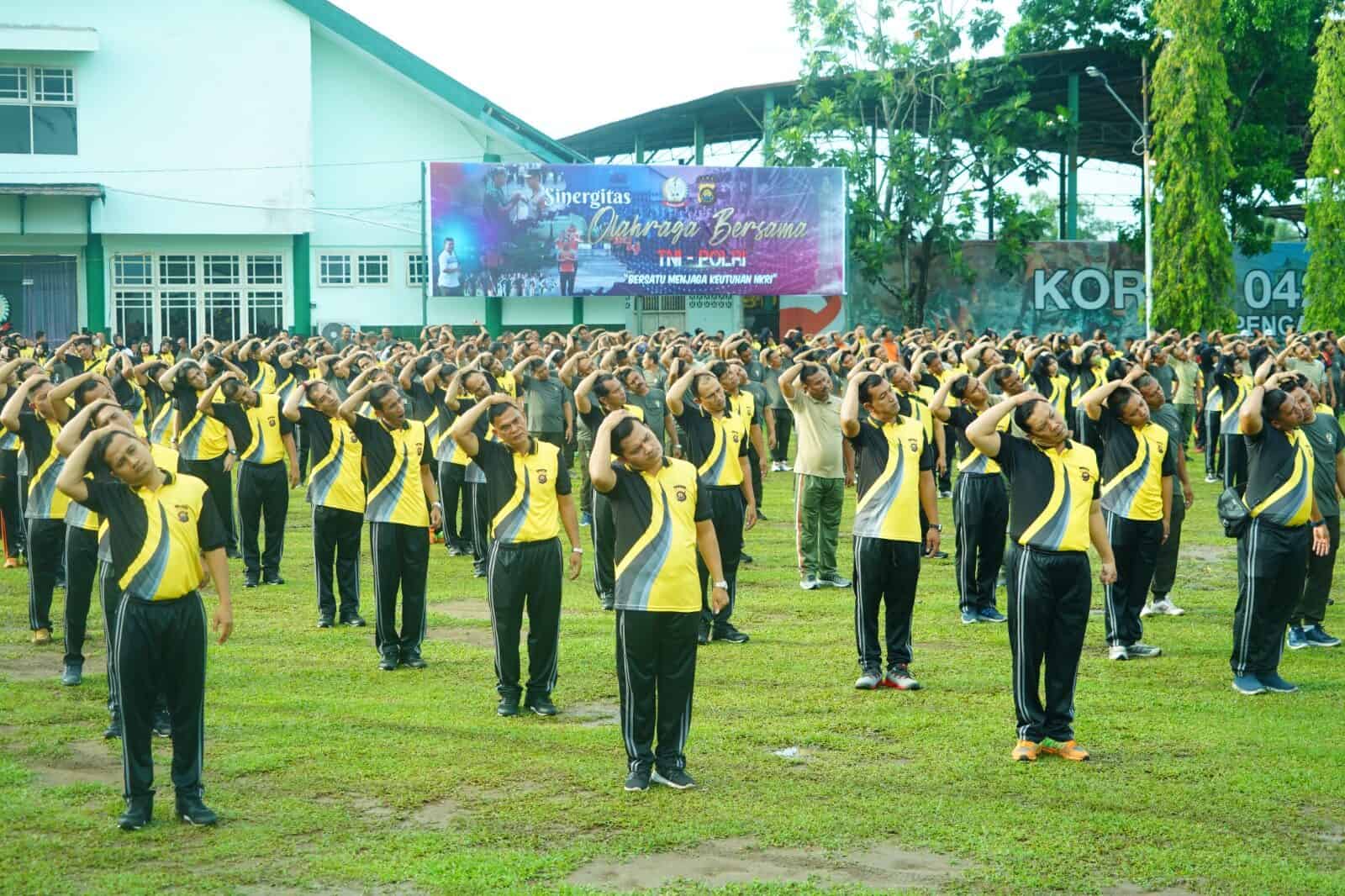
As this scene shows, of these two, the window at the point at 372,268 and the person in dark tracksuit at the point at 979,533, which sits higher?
the window at the point at 372,268

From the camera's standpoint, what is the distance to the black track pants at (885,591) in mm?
10734

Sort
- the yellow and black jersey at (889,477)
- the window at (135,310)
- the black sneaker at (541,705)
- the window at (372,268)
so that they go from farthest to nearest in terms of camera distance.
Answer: the window at (372,268) < the window at (135,310) < the yellow and black jersey at (889,477) < the black sneaker at (541,705)

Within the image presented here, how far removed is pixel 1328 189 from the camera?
130 feet

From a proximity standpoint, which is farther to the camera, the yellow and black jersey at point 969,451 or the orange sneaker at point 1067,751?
the yellow and black jersey at point 969,451

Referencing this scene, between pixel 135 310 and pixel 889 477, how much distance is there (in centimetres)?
3247

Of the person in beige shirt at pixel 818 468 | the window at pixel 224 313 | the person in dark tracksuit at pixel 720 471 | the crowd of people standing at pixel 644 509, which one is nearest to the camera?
the crowd of people standing at pixel 644 509

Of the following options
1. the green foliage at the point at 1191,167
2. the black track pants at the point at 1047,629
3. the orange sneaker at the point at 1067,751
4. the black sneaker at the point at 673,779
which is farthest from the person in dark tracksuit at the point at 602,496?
the green foliage at the point at 1191,167

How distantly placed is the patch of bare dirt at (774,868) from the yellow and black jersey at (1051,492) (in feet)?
7.66

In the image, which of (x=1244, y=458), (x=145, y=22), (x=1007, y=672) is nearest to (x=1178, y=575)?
(x=1244, y=458)

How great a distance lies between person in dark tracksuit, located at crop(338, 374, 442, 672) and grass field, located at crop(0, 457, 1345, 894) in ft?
1.32

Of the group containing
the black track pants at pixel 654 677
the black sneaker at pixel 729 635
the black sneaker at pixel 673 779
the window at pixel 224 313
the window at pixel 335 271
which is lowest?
the black sneaker at pixel 673 779

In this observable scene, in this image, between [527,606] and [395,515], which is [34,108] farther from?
[527,606]

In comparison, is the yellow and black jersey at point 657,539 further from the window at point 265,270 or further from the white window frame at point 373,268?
the white window frame at point 373,268

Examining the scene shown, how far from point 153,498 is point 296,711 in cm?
282
